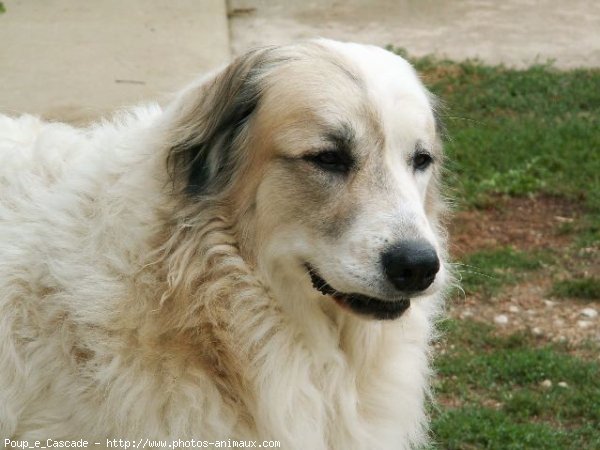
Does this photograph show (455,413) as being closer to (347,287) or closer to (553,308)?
(553,308)

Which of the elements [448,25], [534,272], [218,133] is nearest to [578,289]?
[534,272]

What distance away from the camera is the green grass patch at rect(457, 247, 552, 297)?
21.3ft

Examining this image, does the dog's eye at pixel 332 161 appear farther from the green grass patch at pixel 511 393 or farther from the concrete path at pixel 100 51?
the concrete path at pixel 100 51

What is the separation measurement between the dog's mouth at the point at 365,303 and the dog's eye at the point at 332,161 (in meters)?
0.34

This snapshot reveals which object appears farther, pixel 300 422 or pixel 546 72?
pixel 546 72

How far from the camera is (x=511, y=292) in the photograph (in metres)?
6.46

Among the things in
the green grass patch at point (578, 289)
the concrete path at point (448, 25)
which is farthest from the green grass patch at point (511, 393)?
the concrete path at point (448, 25)

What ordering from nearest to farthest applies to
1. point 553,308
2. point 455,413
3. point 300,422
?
point 300,422, point 455,413, point 553,308

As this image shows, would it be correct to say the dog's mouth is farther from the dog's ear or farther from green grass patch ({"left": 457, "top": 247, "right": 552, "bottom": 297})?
green grass patch ({"left": 457, "top": 247, "right": 552, "bottom": 297})

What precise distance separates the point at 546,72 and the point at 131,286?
269 inches

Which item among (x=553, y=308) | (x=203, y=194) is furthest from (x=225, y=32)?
(x=203, y=194)

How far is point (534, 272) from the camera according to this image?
668 centimetres

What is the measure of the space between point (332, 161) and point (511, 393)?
2.36 metres

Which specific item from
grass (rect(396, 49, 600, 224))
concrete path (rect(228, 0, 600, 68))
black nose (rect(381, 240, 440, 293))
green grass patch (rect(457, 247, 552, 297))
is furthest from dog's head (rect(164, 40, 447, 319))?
concrete path (rect(228, 0, 600, 68))
